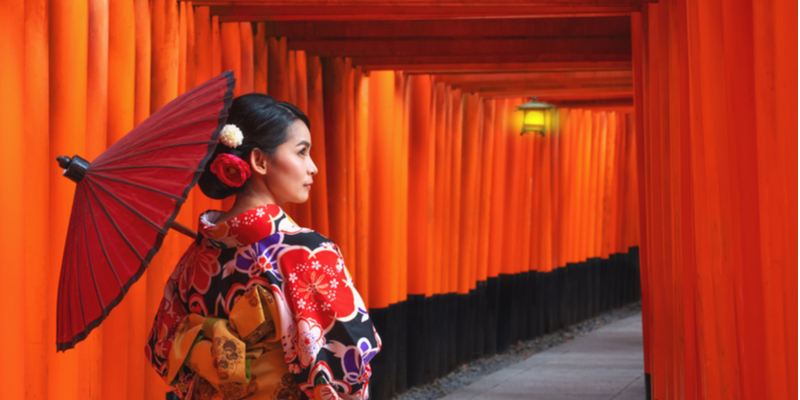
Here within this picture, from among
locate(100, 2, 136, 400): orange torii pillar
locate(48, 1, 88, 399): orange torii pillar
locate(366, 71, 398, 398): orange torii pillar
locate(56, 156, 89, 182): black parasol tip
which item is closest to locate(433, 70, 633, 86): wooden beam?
locate(366, 71, 398, 398): orange torii pillar

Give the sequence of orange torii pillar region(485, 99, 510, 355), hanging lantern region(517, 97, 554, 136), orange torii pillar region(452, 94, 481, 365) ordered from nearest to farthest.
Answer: orange torii pillar region(452, 94, 481, 365) < hanging lantern region(517, 97, 554, 136) < orange torii pillar region(485, 99, 510, 355)

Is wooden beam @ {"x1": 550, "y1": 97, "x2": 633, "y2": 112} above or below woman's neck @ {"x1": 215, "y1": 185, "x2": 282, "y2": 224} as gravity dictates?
above

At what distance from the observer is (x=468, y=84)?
7.95 m

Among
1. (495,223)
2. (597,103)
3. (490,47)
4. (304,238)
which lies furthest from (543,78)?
(304,238)

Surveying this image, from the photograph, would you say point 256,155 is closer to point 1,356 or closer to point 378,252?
point 1,356

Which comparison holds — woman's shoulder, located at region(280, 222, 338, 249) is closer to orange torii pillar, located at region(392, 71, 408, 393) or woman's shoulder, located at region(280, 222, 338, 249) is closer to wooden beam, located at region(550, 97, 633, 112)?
orange torii pillar, located at region(392, 71, 408, 393)

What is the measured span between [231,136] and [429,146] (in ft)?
17.5

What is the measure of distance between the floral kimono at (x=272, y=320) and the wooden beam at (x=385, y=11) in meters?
2.17

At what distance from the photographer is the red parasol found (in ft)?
6.31

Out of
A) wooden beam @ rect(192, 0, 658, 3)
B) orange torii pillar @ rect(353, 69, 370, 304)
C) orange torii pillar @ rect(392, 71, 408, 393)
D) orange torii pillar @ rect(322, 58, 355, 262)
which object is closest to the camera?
wooden beam @ rect(192, 0, 658, 3)

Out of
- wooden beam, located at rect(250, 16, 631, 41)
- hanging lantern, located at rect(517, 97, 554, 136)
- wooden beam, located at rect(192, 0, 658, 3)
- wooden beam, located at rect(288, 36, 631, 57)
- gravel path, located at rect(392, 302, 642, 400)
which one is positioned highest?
wooden beam, located at rect(250, 16, 631, 41)

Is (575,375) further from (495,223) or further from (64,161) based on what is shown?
(64,161)

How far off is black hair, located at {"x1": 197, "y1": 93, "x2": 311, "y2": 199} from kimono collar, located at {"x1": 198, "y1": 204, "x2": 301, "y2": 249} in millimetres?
149

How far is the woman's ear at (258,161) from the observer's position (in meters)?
2.25
